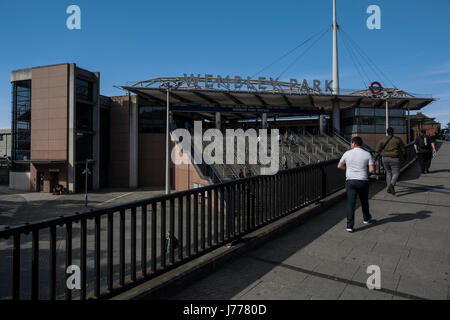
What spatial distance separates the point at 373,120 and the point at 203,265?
141 ft

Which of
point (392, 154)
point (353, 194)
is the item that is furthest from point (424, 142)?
point (353, 194)

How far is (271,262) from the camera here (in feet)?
12.4

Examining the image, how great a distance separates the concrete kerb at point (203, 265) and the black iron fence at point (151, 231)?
0.08m

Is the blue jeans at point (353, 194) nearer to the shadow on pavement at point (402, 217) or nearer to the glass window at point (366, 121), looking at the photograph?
the shadow on pavement at point (402, 217)

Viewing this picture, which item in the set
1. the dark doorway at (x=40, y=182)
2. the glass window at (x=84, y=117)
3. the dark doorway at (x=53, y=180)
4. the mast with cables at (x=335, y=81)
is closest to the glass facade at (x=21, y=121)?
the dark doorway at (x=40, y=182)

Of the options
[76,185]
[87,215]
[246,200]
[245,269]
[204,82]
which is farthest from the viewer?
[76,185]

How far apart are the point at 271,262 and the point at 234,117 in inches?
1872

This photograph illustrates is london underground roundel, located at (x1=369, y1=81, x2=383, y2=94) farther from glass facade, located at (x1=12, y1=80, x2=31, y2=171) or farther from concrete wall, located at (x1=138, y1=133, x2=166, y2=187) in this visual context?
glass facade, located at (x1=12, y1=80, x2=31, y2=171)

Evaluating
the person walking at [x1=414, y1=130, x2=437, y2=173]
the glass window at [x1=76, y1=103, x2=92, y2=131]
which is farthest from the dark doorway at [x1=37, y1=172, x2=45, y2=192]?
the person walking at [x1=414, y1=130, x2=437, y2=173]

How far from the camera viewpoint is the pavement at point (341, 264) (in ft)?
9.74

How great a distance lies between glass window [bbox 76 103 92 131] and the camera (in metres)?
35.8

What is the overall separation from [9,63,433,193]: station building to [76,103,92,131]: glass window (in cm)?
12
